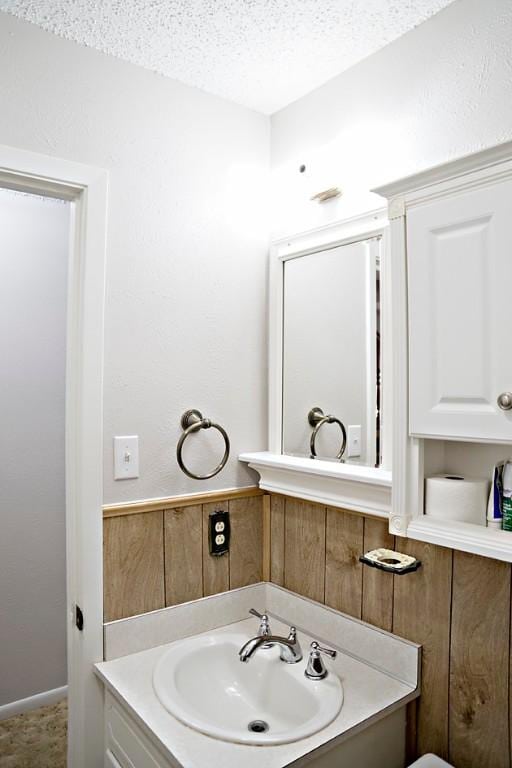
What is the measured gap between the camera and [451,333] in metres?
1.15

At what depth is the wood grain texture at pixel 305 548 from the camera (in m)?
1.63

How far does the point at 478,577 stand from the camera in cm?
125

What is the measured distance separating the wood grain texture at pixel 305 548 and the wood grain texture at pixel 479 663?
44 cm

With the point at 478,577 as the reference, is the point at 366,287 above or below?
above

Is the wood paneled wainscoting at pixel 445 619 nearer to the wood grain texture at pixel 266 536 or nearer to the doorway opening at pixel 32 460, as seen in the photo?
the wood grain texture at pixel 266 536

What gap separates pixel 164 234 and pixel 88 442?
0.63 meters

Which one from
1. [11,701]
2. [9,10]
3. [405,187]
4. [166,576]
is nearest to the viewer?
[405,187]

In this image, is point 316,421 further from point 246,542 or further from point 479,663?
point 479,663

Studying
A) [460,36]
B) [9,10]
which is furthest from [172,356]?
[460,36]

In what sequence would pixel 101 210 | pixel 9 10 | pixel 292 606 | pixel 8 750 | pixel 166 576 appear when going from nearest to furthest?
pixel 9 10 < pixel 101 210 < pixel 166 576 < pixel 292 606 < pixel 8 750

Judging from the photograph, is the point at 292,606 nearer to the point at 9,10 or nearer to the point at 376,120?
the point at 376,120

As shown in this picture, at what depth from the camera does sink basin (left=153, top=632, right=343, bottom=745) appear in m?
1.26

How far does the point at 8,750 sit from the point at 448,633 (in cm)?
185

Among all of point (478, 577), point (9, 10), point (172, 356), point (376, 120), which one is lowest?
point (478, 577)
